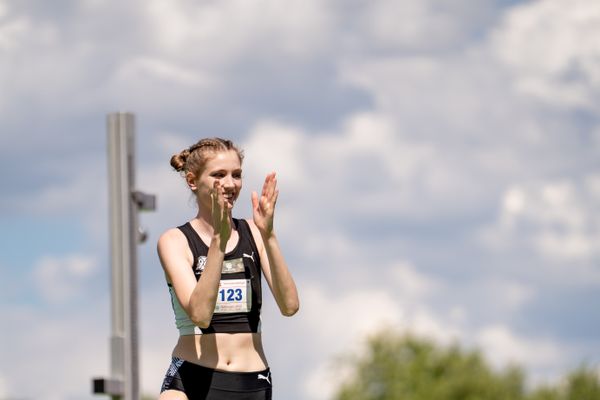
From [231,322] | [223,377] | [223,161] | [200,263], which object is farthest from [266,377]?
[223,161]

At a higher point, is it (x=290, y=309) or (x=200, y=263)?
(x=200, y=263)

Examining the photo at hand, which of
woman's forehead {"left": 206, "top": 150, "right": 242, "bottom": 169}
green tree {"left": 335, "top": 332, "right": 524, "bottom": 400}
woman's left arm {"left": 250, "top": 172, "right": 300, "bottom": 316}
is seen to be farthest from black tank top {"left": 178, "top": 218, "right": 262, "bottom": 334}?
green tree {"left": 335, "top": 332, "right": 524, "bottom": 400}

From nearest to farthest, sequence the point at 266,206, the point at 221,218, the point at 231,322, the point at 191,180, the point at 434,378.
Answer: the point at 221,218, the point at 266,206, the point at 231,322, the point at 191,180, the point at 434,378

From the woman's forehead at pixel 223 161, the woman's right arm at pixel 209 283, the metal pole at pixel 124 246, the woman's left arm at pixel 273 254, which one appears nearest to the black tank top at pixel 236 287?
the woman's left arm at pixel 273 254

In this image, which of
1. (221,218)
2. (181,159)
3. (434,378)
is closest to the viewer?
(221,218)

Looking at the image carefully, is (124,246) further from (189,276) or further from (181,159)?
(189,276)

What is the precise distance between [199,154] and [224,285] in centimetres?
95

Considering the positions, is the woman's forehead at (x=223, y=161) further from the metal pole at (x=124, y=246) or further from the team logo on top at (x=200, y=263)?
the metal pole at (x=124, y=246)

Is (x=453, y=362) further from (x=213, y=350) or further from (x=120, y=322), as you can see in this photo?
(x=213, y=350)

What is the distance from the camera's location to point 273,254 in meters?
9.15

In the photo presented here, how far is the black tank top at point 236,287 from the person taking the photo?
922cm

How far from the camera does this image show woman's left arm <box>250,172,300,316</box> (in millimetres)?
9055

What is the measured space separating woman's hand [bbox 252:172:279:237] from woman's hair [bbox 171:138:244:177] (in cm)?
46

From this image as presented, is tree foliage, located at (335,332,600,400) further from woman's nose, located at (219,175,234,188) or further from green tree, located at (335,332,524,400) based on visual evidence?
woman's nose, located at (219,175,234,188)
